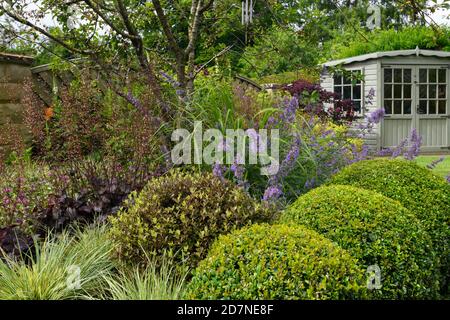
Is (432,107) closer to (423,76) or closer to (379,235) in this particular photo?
(423,76)

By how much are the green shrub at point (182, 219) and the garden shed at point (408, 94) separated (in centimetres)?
1003

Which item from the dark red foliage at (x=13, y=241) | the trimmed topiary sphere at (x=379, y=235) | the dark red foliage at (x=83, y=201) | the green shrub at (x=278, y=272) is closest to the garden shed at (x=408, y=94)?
the dark red foliage at (x=83, y=201)

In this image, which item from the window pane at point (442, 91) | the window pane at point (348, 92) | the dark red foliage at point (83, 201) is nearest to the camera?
the dark red foliage at point (83, 201)

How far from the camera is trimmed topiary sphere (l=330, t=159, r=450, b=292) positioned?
3.42 meters

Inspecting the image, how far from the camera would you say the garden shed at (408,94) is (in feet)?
41.9

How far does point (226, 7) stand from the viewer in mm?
6020

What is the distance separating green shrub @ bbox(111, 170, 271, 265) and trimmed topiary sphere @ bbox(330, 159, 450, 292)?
2.68 ft

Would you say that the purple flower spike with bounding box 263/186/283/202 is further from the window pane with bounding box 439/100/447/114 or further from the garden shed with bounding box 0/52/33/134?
the window pane with bounding box 439/100/447/114

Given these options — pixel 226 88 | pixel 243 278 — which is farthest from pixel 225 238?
pixel 226 88

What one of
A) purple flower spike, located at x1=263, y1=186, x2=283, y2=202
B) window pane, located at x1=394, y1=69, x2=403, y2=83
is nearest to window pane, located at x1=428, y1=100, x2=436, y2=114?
window pane, located at x1=394, y1=69, x2=403, y2=83

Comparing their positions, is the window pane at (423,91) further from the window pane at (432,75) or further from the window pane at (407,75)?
the window pane at (407,75)

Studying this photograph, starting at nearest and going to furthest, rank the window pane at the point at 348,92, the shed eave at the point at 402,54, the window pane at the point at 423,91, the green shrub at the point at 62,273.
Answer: the green shrub at the point at 62,273, the shed eave at the point at 402,54, the window pane at the point at 423,91, the window pane at the point at 348,92

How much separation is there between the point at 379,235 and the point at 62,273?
61.2 inches
